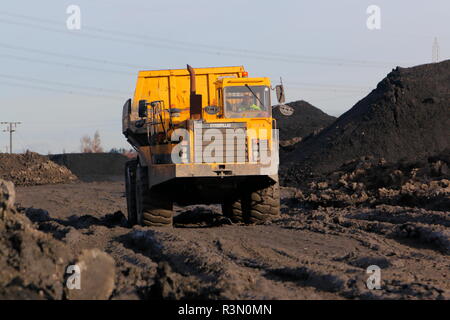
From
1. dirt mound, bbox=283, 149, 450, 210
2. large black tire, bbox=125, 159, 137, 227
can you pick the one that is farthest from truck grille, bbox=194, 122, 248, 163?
dirt mound, bbox=283, 149, 450, 210

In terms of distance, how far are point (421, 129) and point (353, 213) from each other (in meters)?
19.3

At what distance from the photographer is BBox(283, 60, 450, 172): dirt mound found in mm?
34156

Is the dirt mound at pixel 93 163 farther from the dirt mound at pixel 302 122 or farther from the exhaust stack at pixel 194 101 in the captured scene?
the exhaust stack at pixel 194 101

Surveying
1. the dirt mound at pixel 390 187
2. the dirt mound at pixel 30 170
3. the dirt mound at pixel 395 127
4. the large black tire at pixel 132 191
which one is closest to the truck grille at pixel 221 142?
the large black tire at pixel 132 191

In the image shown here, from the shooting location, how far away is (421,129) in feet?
115

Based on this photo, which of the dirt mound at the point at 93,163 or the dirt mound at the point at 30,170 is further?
the dirt mound at the point at 93,163

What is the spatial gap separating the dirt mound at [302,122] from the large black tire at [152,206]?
109 ft

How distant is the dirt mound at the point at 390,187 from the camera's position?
62.3ft

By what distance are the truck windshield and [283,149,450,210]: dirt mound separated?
19.4ft

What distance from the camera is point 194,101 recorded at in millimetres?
14711

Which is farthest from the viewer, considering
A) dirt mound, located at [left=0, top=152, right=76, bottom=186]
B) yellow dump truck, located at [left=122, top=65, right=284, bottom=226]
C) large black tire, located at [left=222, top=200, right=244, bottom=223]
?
dirt mound, located at [left=0, top=152, right=76, bottom=186]

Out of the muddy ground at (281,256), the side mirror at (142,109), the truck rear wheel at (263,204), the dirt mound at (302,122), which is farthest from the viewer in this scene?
the dirt mound at (302,122)

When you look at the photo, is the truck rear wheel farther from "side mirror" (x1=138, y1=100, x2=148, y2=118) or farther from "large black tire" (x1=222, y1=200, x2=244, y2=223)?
"side mirror" (x1=138, y1=100, x2=148, y2=118)
